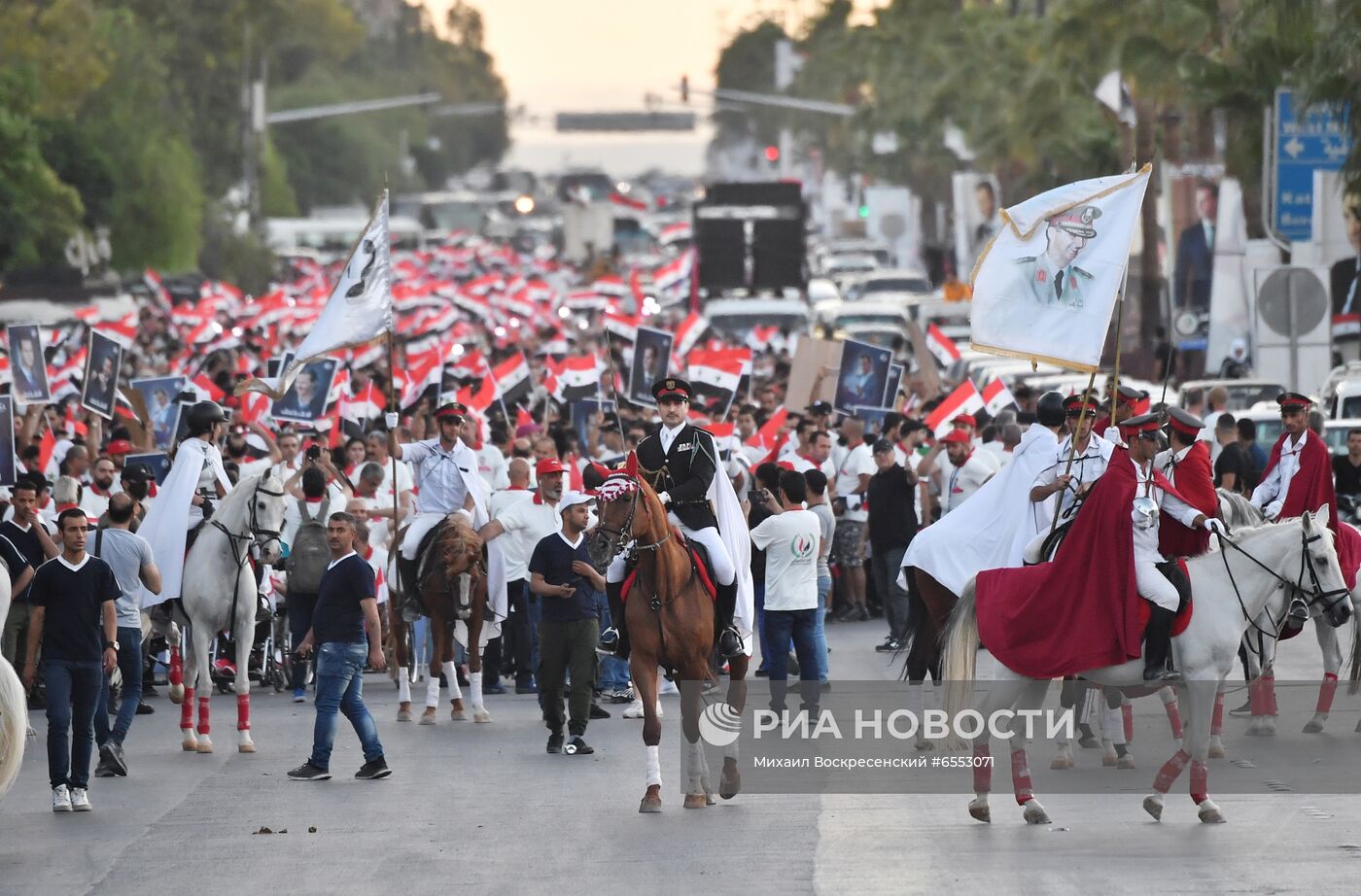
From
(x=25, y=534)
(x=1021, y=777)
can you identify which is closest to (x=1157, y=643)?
(x=1021, y=777)

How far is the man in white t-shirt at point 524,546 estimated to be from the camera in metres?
16.8

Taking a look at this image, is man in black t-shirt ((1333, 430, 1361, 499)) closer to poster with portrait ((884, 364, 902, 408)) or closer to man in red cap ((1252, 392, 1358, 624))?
man in red cap ((1252, 392, 1358, 624))

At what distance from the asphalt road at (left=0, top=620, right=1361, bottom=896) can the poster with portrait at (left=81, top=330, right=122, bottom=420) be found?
9125 mm

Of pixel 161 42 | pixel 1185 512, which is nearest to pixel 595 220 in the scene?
pixel 161 42

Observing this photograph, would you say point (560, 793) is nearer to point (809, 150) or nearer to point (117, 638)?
point (117, 638)

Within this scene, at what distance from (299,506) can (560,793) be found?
5.98 meters

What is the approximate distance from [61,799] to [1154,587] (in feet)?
19.8

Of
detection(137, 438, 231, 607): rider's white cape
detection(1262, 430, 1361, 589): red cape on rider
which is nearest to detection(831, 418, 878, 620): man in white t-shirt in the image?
detection(1262, 430, 1361, 589): red cape on rider

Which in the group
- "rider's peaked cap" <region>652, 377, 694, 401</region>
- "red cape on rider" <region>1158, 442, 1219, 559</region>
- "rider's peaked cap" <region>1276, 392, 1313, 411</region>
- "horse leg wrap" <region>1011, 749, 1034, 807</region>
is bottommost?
"horse leg wrap" <region>1011, 749, 1034, 807</region>

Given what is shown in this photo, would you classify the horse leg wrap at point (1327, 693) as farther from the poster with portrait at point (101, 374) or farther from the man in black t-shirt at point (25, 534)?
the poster with portrait at point (101, 374)

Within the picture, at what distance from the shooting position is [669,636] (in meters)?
12.8

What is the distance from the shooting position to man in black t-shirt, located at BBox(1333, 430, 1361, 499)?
19297mm

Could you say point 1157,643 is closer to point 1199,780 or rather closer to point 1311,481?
point 1199,780

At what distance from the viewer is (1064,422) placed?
1489cm
